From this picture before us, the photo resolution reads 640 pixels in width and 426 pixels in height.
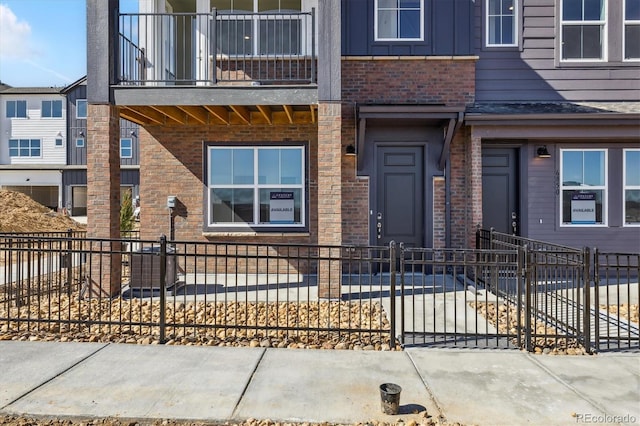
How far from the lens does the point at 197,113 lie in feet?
26.2

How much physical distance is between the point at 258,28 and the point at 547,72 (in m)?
6.08

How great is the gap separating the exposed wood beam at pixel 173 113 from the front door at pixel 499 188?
20.2ft

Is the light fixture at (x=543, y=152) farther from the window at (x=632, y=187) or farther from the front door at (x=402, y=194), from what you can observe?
the front door at (x=402, y=194)

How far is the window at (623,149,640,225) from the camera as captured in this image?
8609 mm

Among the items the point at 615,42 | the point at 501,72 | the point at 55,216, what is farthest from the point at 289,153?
the point at 55,216

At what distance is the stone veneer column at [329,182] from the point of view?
22.4 feet

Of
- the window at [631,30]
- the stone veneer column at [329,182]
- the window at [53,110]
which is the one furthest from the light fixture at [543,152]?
the window at [53,110]

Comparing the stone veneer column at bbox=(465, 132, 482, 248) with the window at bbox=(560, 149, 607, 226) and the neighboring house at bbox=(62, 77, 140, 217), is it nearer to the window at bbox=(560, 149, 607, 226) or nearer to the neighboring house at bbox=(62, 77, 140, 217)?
the window at bbox=(560, 149, 607, 226)

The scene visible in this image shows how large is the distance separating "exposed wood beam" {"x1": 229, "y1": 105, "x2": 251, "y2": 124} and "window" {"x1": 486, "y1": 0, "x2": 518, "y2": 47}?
5244mm

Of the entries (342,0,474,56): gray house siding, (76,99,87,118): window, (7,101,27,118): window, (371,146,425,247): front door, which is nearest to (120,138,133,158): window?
(76,99,87,118): window

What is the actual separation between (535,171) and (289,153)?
505 cm

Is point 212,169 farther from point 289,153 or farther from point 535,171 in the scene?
point 535,171

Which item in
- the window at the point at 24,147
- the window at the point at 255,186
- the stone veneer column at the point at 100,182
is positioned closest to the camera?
the stone veneer column at the point at 100,182

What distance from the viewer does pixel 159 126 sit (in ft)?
29.0
